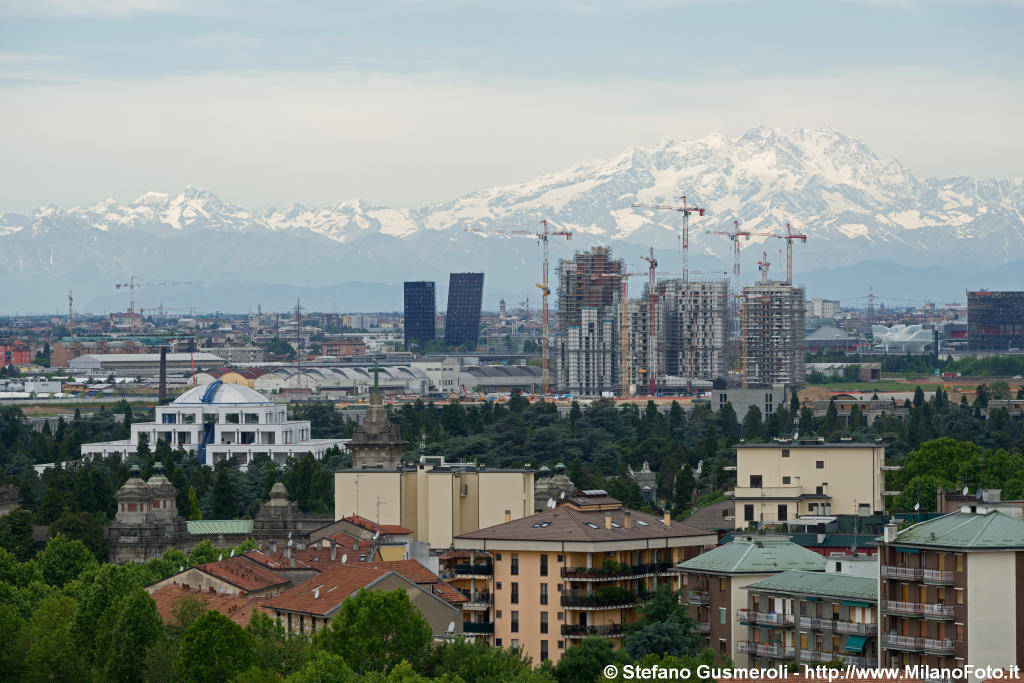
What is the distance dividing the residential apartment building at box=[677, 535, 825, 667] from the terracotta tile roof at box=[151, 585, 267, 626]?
1664 centimetres

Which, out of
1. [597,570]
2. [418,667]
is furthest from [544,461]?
[418,667]

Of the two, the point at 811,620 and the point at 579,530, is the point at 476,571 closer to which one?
the point at 579,530

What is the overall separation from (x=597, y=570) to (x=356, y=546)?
2315 cm

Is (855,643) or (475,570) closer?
(855,643)

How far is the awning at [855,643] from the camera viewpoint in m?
65.9

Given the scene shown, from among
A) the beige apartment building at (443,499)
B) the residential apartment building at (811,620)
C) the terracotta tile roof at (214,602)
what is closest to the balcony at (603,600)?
the residential apartment building at (811,620)

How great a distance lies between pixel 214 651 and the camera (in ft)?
233

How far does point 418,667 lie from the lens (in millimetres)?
70750

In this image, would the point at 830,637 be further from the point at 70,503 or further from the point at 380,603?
the point at 70,503

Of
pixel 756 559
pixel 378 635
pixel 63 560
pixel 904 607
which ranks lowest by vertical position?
pixel 63 560

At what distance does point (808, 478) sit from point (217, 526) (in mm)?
42835

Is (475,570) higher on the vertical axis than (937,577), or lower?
lower

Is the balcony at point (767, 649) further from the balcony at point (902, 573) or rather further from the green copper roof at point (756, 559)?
the balcony at point (902, 573)

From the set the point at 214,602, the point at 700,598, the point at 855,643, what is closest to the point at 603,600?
the point at 700,598
